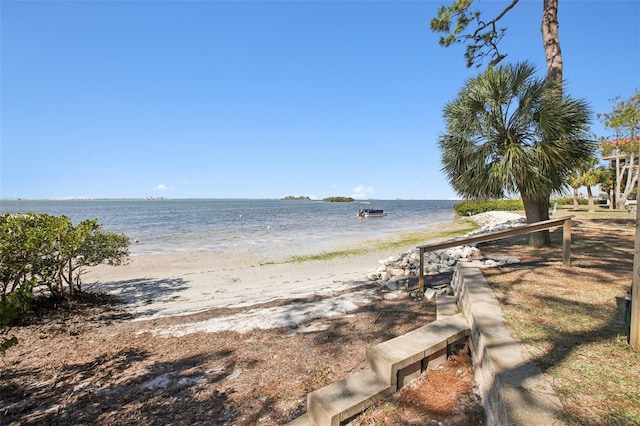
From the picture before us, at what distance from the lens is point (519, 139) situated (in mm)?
7406

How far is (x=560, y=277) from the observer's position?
459 centimetres

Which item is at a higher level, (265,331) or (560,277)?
(560,277)

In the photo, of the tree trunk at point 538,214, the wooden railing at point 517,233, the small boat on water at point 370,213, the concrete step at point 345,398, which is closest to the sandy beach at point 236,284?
the wooden railing at point 517,233

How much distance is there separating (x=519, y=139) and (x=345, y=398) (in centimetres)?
752

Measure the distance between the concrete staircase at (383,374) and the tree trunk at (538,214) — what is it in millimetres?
5332

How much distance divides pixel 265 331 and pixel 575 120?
308 inches

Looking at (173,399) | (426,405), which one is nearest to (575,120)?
(426,405)

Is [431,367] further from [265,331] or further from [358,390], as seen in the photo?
[265,331]

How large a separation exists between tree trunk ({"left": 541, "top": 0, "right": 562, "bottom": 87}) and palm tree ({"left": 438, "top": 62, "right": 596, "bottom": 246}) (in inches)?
19.5

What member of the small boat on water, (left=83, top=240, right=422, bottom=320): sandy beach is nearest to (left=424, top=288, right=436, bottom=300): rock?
(left=83, top=240, right=422, bottom=320): sandy beach

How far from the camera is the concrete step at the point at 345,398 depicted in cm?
230

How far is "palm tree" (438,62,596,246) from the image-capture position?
6805 mm

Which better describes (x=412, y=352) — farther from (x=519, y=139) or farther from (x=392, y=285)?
(x=519, y=139)

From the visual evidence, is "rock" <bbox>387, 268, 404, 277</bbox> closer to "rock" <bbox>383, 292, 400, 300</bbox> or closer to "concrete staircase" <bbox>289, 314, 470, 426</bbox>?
"rock" <bbox>383, 292, 400, 300</bbox>
